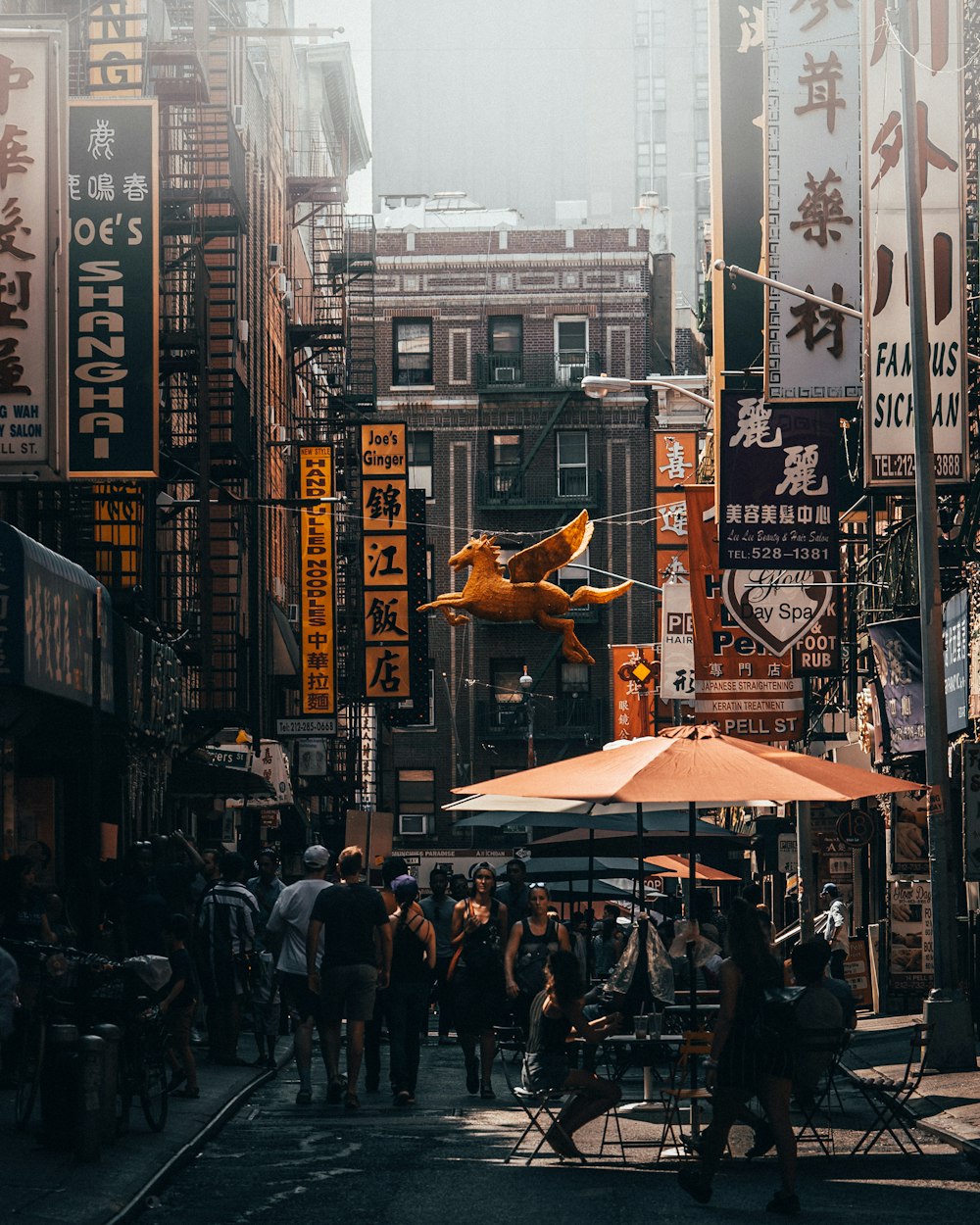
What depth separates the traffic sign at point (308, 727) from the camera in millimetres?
38875

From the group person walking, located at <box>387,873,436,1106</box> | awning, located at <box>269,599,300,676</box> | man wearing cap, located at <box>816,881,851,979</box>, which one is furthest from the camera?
awning, located at <box>269,599,300,676</box>

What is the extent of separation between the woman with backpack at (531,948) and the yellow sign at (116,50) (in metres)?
14.0

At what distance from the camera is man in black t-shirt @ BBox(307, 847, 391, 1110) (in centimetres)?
1588

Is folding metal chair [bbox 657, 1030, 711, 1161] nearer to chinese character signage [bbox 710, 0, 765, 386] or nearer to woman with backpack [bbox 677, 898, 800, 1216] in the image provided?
woman with backpack [bbox 677, 898, 800, 1216]

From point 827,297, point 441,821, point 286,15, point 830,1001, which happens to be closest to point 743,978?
point 830,1001

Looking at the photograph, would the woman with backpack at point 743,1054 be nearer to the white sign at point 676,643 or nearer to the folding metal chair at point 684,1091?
the folding metal chair at point 684,1091

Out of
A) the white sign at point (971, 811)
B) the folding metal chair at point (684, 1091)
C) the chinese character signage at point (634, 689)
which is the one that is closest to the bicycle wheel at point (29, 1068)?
the folding metal chair at point (684, 1091)

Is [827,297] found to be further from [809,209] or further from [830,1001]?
[830,1001]

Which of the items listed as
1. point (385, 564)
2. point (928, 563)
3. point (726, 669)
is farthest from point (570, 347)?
point (928, 563)

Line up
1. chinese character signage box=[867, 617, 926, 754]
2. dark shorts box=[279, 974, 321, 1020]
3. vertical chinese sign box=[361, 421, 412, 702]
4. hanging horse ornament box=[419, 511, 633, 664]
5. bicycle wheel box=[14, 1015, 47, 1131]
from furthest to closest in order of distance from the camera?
vertical chinese sign box=[361, 421, 412, 702], chinese character signage box=[867, 617, 926, 754], hanging horse ornament box=[419, 511, 633, 664], dark shorts box=[279, 974, 321, 1020], bicycle wheel box=[14, 1015, 47, 1131]

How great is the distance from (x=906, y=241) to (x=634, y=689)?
29062mm

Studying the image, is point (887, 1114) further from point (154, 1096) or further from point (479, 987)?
point (154, 1096)

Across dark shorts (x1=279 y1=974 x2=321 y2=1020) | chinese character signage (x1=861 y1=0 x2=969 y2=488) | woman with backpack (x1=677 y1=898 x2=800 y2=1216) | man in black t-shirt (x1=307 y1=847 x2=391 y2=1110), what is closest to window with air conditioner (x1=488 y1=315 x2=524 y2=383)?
chinese character signage (x1=861 y1=0 x2=969 y2=488)

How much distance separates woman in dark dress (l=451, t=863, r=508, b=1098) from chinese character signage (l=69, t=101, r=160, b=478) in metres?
6.52
